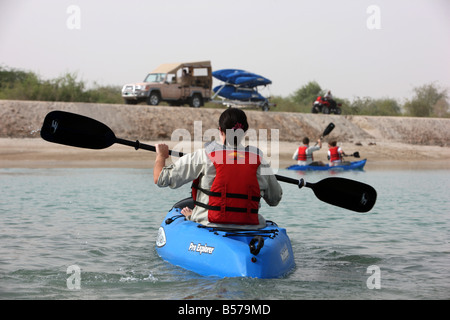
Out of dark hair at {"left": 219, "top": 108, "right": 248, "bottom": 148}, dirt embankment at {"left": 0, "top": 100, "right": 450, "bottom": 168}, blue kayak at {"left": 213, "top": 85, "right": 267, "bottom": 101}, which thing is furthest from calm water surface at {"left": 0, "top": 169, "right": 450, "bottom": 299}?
blue kayak at {"left": 213, "top": 85, "right": 267, "bottom": 101}

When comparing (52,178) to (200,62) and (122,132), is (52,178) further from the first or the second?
(200,62)

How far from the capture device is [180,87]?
2664 centimetres

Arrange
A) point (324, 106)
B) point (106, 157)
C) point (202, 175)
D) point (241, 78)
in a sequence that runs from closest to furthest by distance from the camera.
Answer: point (202, 175)
point (106, 157)
point (241, 78)
point (324, 106)

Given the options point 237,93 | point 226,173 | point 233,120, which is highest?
point 237,93

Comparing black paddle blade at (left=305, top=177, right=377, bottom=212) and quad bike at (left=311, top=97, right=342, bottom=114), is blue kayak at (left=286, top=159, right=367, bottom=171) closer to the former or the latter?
black paddle blade at (left=305, top=177, right=377, bottom=212)

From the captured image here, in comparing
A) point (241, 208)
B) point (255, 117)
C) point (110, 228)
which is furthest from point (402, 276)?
point (255, 117)

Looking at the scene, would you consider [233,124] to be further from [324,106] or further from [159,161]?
[324,106]

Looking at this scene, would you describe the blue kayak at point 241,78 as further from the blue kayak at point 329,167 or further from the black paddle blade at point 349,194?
the black paddle blade at point 349,194

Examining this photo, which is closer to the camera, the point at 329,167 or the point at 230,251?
the point at 230,251

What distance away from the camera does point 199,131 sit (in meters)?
23.8

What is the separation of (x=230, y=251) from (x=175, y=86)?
20.8m

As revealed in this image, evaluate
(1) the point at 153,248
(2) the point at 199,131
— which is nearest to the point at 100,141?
(1) the point at 153,248

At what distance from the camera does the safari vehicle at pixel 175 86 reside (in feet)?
84.7

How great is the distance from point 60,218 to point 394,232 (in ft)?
17.5
